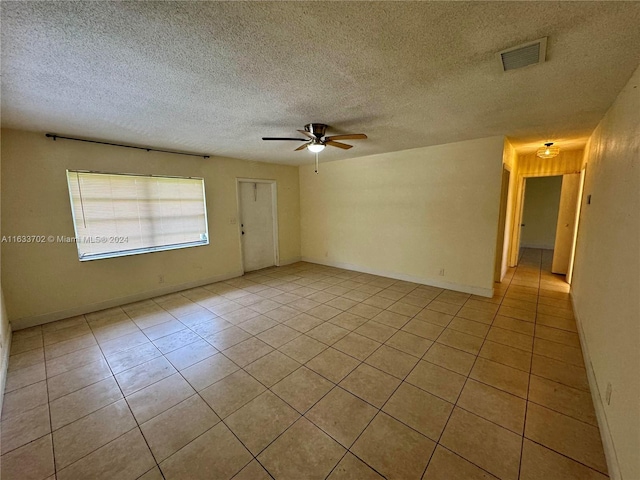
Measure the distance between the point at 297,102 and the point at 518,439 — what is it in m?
3.04

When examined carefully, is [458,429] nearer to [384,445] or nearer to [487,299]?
[384,445]

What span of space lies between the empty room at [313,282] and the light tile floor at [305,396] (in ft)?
0.06

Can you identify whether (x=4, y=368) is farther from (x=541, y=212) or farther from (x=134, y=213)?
(x=541, y=212)

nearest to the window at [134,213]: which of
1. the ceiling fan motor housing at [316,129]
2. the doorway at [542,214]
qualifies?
the ceiling fan motor housing at [316,129]

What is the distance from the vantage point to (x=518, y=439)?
5.30 feet

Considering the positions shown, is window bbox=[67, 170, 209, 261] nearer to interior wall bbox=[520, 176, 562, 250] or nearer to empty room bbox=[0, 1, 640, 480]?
empty room bbox=[0, 1, 640, 480]

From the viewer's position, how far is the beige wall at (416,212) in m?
3.85

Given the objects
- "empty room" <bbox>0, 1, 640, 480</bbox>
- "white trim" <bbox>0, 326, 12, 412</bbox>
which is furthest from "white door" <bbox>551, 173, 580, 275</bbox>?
"white trim" <bbox>0, 326, 12, 412</bbox>

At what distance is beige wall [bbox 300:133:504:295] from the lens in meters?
3.85

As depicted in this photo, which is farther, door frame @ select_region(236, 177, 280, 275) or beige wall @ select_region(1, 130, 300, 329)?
door frame @ select_region(236, 177, 280, 275)

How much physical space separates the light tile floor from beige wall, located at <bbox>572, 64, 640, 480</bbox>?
293 mm

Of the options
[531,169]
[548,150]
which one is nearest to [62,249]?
[548,150]

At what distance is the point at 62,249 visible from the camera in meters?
3.36

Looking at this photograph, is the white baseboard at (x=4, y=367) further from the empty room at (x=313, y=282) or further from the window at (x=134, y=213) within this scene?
the window at (x=134, y=213)
